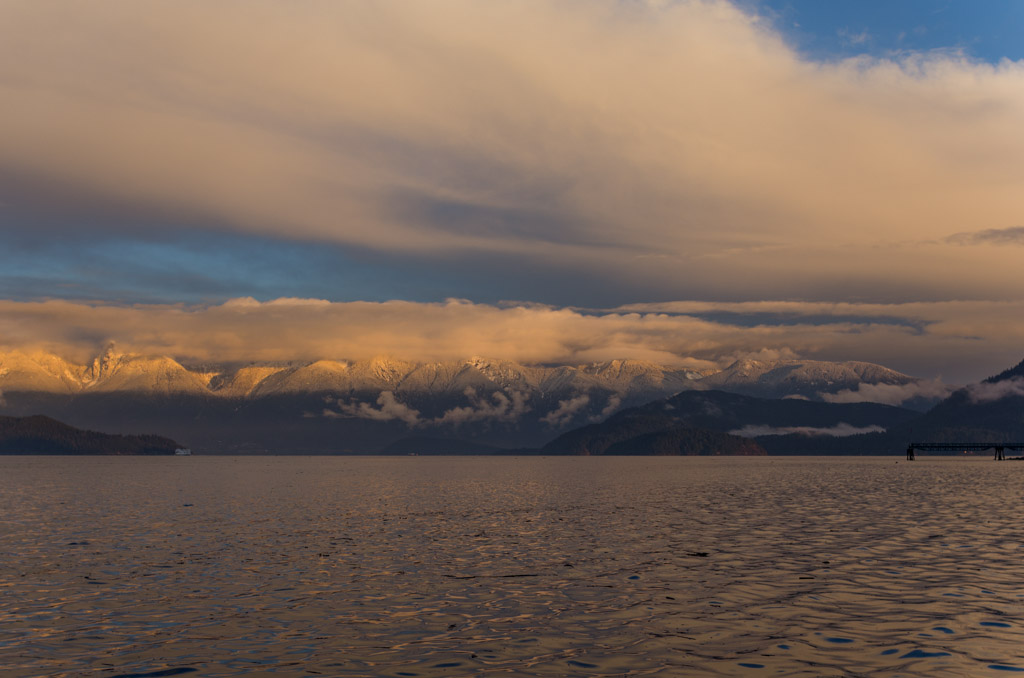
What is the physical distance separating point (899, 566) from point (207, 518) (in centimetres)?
7043

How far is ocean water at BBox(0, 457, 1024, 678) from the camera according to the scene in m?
30.4

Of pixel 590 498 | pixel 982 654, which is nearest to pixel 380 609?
pixel 982 654

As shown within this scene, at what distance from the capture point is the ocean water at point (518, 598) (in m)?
30.4

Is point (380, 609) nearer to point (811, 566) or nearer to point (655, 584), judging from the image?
point (655, 584)

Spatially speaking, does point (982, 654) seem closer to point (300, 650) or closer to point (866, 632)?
point (866, 632)

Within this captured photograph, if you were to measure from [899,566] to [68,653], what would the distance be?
44656 mm

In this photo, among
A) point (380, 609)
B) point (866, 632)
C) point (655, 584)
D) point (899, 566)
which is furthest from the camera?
point (899, 566)

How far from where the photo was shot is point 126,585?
153 ft

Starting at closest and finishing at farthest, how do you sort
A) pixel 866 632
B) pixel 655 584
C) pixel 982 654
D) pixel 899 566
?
pixel 982 654
pixel 866 632
pixel 655 584
pixel 899 566

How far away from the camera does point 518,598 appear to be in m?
42.2

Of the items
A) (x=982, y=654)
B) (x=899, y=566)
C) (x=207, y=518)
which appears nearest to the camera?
(x=982, y=654)

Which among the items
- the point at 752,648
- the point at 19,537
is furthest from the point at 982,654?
the point at 19,537

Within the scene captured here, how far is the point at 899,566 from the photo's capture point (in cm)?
5112

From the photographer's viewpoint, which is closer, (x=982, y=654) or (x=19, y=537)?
(x=982, y=654)
